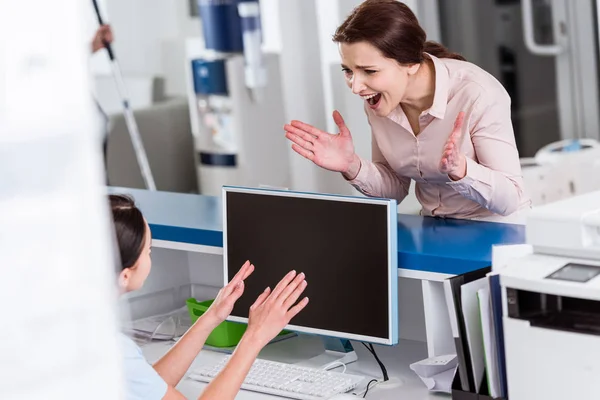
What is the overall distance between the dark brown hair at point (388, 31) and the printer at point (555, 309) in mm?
678

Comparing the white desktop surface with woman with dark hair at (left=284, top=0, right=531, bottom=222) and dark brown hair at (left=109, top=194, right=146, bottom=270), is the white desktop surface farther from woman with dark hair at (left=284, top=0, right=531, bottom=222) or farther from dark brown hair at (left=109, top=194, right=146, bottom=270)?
dark brown hair at (left=109, top=194, right=146, bottom=270)

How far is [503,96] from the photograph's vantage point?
2213 mm

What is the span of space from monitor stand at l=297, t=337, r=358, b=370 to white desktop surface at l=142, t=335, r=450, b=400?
2 centimetres

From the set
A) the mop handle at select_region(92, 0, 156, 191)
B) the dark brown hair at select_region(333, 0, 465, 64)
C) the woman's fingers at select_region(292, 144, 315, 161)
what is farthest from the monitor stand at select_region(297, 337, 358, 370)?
the mop handle at select_region(92, 0, 156, 191)

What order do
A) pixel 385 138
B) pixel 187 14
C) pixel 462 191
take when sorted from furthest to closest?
1. pixel 187 14
2. pixel 385 138
3. pixel 462 191

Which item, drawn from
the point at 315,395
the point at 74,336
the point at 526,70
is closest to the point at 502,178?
the point at 315,395

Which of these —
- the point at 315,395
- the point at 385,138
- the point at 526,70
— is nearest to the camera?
Answer: the point at 315,395

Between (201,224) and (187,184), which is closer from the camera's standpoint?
(201,224)

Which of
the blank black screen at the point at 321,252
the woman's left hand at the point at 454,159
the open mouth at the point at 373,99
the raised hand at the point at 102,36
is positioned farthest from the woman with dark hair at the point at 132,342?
the raised hand at the point at 102,36

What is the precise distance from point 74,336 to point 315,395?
1.25 metres

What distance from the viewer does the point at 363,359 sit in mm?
2178

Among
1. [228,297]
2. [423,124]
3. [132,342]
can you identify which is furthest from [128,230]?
[423,124]

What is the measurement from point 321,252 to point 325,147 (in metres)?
0.32

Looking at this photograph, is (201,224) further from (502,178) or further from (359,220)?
(502,178)
